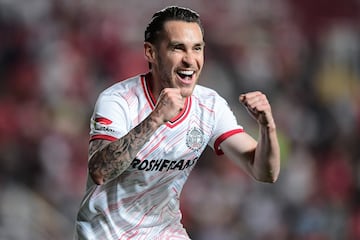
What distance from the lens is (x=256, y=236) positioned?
8.88 metres

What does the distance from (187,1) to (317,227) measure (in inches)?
119

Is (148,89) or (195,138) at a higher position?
(148,89)

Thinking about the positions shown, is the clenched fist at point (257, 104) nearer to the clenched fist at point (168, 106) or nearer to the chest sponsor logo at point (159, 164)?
the clenched fist at point (168, 106)

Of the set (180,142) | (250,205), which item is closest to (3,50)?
(250,205)

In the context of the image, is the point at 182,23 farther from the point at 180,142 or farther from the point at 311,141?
the point at 311,141

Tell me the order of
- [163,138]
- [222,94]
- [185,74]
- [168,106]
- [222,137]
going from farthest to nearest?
[222,94], [222,137], [163,138], [185,74], [168,106]

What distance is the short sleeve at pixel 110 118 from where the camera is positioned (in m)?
4.05

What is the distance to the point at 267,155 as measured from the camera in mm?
4270

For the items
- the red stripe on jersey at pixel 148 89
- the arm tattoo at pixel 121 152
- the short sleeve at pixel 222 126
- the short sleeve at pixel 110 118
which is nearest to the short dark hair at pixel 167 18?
the red stripe on jersey at pixel 148 89

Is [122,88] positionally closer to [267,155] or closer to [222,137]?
[222,137]

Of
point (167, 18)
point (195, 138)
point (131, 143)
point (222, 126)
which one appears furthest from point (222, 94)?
point (131, 143)

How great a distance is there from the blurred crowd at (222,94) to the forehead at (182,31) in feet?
14.2

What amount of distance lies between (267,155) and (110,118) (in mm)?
844

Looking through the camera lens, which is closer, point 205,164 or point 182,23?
point 182,23
